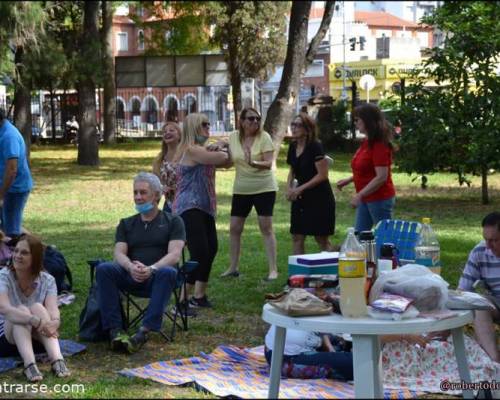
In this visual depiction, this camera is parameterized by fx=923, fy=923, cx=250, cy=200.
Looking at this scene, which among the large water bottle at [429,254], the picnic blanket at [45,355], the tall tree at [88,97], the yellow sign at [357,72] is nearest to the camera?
the large water bottle at [429,254]

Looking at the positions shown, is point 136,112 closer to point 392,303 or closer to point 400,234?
point 400,234

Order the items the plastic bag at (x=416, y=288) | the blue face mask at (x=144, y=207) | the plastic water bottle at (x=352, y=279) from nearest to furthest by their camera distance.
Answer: the plastic water bottle at (x=352, y=279), the plastic bag at (x=416, y=288), the blue face mask at (x=144, y=207)

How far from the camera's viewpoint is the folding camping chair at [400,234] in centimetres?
625

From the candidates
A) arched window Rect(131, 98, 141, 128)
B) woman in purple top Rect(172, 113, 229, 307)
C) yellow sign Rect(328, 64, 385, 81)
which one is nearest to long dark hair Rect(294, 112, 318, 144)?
woman in purple top Rect(172, 113, 229, 307)

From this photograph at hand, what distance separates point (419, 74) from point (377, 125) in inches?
323

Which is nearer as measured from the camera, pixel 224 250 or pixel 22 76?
pixel 224 250

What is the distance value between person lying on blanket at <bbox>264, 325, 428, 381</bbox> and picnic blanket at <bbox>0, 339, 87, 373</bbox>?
4.70 feet

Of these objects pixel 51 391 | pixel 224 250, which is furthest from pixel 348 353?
pixel 224 250

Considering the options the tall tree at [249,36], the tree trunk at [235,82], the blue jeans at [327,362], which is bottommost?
the blue jeans at [327,362]

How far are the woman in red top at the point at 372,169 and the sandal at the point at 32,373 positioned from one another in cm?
310

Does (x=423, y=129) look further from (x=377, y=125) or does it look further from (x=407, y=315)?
(x=407, y=315)

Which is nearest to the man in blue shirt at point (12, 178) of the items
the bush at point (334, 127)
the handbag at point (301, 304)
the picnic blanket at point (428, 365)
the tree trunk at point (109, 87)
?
the picnic blanket at point (428, 365)

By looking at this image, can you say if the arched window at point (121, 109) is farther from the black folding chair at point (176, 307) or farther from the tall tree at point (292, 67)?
the black folding chair at point (176, 307)

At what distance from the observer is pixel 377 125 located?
739 centimetres
